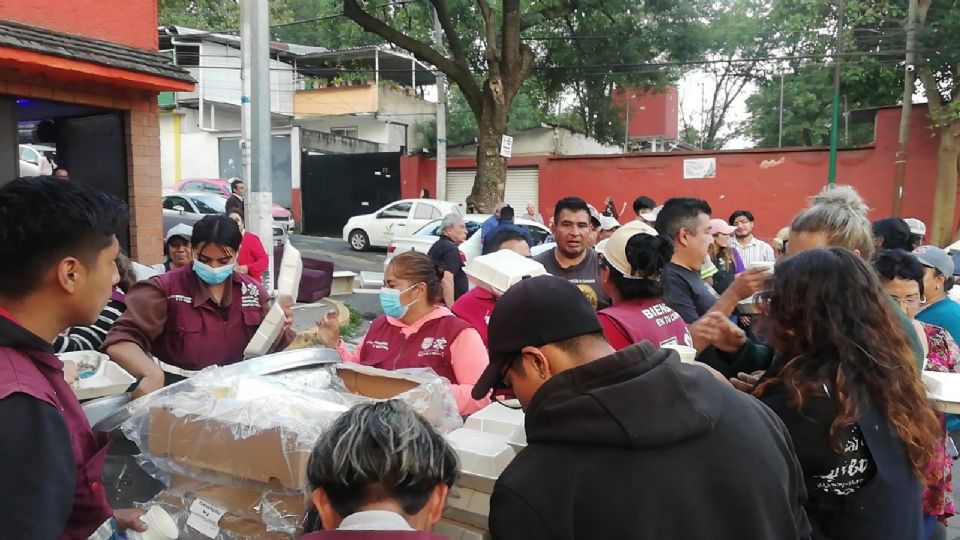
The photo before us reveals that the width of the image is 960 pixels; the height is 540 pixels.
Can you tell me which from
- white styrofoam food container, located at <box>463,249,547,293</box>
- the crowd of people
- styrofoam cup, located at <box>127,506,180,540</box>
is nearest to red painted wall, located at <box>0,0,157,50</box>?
the crowd of people

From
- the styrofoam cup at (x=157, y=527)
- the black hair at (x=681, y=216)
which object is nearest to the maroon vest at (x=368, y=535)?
the styrofoam cup at (x=157, y=527)

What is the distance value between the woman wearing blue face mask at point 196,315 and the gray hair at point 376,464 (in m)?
1.74

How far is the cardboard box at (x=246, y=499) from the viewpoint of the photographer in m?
1.75

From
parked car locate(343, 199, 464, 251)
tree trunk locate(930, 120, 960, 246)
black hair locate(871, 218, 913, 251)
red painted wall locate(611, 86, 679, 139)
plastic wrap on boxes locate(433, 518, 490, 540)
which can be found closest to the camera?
plastic wrap on boxes locate(433, 518, 490, 540)

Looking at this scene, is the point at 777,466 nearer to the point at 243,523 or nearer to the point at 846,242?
the point at 243,523

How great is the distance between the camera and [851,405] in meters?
1.74

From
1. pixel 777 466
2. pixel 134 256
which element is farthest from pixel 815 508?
pixel 134 256

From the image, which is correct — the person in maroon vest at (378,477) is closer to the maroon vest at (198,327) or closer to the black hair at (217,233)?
the maroon vest at (198,327)

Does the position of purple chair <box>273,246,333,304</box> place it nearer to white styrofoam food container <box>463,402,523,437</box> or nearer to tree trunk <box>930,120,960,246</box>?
white styrofoam food container <box>463,402,523,437</box>

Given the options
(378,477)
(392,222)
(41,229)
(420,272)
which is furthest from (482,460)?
(392,222)

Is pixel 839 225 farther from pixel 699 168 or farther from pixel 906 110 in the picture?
pixel 699 168

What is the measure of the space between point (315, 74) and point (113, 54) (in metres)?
24.7

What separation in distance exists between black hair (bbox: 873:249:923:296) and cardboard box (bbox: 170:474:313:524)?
9.21 ft

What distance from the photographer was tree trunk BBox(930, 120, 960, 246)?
49.6ft
